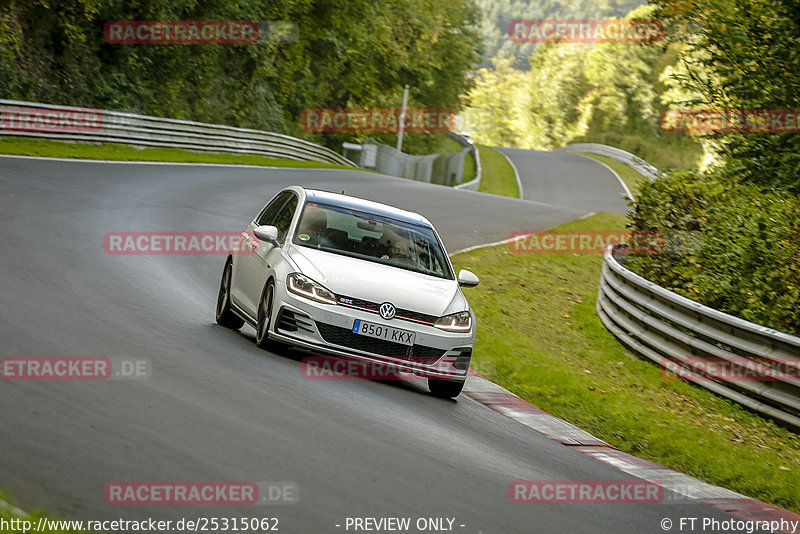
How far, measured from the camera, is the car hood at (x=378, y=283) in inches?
371

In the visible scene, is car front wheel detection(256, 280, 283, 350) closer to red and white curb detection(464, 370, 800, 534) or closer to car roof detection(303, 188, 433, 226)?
car roof detection(303, 188, 433, 226)

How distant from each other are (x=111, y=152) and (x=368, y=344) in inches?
923

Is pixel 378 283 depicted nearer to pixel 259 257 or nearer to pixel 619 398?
pixel 259 257

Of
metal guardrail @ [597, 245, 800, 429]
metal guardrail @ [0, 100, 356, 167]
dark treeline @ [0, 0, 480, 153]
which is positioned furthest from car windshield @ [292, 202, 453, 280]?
dark treeline @ [0, 0, 480, 153]

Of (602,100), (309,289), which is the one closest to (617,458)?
(309,289)

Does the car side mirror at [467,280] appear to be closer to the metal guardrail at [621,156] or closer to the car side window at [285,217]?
→ the car side window at [285,217]

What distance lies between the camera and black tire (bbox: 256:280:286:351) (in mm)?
9664

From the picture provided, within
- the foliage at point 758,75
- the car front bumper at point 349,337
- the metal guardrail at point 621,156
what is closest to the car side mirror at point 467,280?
the car front bumper at point 349,337

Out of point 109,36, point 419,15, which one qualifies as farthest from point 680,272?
point 419,15

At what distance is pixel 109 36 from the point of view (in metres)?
37.8

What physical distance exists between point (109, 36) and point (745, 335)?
1227 inches

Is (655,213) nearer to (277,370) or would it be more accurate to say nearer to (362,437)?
(277,370)

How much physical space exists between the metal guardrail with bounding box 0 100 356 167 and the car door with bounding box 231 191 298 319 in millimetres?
18071

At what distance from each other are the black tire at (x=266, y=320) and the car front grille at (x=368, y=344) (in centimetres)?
62
